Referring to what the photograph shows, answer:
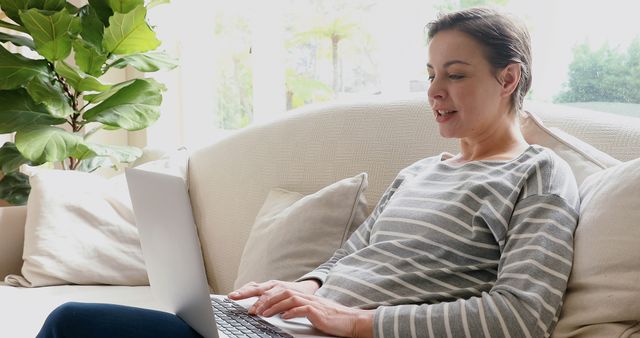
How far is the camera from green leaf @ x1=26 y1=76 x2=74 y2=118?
298cm

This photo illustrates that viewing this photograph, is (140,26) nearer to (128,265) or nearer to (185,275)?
(128,265)

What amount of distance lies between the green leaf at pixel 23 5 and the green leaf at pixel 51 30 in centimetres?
17

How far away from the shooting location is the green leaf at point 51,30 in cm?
289

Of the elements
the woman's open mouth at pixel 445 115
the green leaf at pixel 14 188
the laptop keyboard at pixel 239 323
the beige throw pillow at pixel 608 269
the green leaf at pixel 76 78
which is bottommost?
the green leaf at pixel 14 188

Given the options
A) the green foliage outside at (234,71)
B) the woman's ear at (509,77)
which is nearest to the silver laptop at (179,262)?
the woman's ear at (509,77)

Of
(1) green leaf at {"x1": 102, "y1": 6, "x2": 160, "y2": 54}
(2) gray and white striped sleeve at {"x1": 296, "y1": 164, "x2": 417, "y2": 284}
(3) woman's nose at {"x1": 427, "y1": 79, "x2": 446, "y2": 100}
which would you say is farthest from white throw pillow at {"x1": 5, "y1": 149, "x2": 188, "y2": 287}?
(3) woman's nose at {"x1": 427, "y1": 79, "x2": 446, "y2": 100}

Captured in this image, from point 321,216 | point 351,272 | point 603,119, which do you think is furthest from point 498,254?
point 321,216

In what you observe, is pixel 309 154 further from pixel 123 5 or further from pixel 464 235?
pixel 123 5

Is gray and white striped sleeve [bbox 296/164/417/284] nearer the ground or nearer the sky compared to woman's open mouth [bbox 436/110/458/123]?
nearer the ground

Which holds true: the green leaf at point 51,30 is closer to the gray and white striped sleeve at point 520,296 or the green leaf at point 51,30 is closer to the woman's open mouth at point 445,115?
the woman's open mouth at point 445,115

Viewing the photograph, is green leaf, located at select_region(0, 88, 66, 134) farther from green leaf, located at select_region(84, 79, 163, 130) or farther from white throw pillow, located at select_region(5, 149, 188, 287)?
white throw pillow, located at select_region(5, 149, 188, 287)

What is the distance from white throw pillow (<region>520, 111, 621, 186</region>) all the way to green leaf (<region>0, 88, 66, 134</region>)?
1.88 m

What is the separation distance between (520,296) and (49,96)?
7.15 ft

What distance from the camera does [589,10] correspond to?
113 inches
